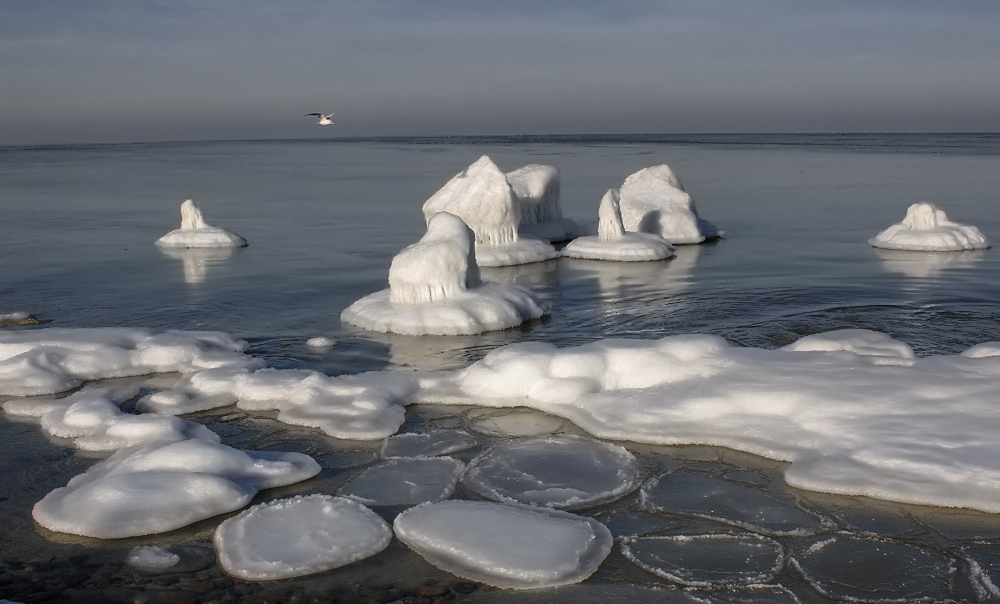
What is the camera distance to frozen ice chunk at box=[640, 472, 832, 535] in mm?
6023

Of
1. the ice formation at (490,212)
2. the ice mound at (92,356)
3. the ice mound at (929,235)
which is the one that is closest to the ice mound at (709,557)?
the ice mound at (92,356)

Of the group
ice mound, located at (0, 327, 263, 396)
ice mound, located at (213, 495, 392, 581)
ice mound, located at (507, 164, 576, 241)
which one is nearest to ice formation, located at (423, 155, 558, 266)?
ice mound, located at (507, 164, 576, 241)

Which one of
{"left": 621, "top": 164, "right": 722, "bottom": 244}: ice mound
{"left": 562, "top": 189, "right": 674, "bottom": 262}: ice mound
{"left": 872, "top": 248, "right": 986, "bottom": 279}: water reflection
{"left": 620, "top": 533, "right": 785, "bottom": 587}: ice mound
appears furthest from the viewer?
{"left": 621, "top": 164, "right": 722, "bottom": 244}: ice mound

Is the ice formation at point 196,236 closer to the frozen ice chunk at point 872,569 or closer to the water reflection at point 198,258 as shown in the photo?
the water reflection at point 198,258

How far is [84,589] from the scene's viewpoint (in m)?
5.25

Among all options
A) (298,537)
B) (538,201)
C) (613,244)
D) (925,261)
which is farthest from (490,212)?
(298,537)

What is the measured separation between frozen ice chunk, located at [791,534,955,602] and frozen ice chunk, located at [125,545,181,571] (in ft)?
13.2

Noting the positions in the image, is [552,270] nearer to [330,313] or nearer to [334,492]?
[330,313]

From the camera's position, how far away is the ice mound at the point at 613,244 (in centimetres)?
2003

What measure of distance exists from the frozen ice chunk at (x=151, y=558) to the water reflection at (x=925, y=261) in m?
15.7

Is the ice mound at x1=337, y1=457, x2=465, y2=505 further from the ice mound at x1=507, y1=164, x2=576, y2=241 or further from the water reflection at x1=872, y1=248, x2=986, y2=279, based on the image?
the ice mound at x1=507, y1=164, x2=576, y2=241

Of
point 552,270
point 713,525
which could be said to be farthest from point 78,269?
point 713,525

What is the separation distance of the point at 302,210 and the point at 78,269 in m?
15.9

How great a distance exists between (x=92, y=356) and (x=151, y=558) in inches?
213
